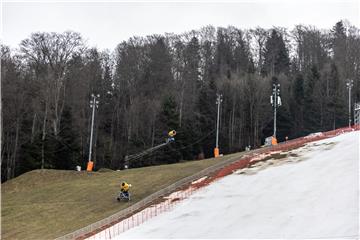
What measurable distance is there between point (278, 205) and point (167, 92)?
61.0 m

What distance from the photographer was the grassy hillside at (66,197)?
35062 mm

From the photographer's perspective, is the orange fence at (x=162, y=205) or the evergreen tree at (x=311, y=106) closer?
the orange fence at (x=162, y=205)

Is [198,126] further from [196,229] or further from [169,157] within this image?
[196,229]

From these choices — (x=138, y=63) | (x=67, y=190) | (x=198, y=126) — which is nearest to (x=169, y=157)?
(x=198, y=126)

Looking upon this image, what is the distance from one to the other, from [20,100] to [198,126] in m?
31.0

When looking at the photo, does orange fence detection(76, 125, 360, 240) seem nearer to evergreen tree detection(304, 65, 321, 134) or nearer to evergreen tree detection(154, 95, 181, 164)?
evergreen tree detection(154, 95, 181, 164)

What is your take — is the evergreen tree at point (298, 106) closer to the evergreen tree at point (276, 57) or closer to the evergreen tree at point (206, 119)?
the evergreen tree at point (276, 57)

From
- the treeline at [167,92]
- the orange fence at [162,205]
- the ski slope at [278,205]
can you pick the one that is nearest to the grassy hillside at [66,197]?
the orange fence at [162,205]

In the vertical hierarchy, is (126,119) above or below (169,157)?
above

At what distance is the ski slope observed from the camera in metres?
26.6

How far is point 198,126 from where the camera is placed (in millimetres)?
89062

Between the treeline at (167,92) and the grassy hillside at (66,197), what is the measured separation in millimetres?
16519

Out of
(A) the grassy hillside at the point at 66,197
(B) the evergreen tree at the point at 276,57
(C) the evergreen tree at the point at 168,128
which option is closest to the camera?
(A) the grassy hillside at the point at 66,197

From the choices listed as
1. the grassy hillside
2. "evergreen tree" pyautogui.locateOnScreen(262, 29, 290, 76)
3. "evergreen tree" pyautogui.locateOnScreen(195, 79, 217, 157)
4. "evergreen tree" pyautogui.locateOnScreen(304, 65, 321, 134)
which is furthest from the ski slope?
"evergreen tree" pyautogui.locateOnScreen(262, 29, 290, 76)
